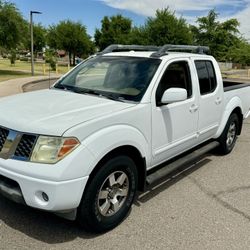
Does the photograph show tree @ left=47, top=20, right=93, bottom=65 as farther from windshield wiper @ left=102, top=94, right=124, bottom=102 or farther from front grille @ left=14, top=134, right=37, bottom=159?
front grille @ left=14, top=134, right=37, bottom=159

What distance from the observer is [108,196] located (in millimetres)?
3447

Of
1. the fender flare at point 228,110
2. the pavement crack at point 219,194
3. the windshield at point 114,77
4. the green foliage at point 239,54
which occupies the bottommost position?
the pavement crack at point 219,194

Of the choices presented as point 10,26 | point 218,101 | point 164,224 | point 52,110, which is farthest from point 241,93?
point 10,26

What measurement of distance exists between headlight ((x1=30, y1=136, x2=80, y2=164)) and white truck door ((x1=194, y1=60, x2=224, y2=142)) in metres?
2.49

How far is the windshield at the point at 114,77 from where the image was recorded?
3.96 metres

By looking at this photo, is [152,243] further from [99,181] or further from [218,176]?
[218,176]

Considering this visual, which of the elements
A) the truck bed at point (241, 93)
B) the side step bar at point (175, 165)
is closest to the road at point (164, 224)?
the side step bar at point (175, 165)

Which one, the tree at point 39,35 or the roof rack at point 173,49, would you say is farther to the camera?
the tree at point 39,35

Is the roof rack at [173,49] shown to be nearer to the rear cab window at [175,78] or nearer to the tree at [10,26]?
the rear cab window at [175,78]

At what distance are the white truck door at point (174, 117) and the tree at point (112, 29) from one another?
56.2 m

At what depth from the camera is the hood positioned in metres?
3.01

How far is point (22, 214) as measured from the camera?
3695 mm

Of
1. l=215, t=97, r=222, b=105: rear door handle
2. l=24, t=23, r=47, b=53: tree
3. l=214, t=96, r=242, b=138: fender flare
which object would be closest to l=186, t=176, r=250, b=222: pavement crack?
l=214, t=96, r=242, b=138: fender flare

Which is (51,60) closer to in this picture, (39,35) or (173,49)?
(39,35)
